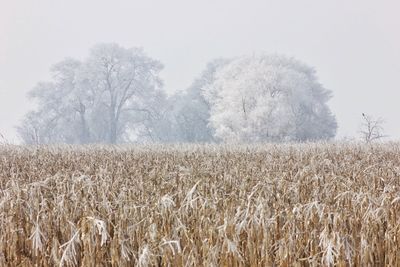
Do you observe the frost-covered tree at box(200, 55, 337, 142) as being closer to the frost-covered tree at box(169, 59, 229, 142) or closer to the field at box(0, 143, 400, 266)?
the frost-covered tree at box(169, 59, 229, 142)

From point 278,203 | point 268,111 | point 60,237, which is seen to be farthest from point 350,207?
point 268,111

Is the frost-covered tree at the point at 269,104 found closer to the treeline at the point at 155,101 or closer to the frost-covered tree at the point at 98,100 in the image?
the treeline at the point at 155,101

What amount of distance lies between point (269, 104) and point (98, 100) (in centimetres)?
1487

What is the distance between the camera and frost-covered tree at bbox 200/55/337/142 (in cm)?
3547

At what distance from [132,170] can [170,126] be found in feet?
119

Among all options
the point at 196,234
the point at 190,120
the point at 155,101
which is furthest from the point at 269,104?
the point at 196,234

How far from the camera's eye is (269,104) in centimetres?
3575

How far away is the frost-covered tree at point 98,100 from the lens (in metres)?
41.2

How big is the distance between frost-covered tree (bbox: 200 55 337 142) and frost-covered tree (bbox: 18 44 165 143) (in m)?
6.65

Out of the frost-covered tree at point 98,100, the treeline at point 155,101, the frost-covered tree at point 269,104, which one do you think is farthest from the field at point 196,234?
the frost-covered tree at point 98,100

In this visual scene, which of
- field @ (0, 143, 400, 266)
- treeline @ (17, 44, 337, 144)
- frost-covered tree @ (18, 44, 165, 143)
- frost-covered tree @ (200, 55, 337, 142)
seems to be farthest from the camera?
frost-covered tree @ (18, 44, 165, 143)

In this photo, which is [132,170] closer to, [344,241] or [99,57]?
[344,241]

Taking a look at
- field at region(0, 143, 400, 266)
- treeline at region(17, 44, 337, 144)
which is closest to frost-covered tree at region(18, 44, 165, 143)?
treeline at region(17, 44, 337, 144)

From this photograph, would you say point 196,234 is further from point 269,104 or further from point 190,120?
point 190,120
